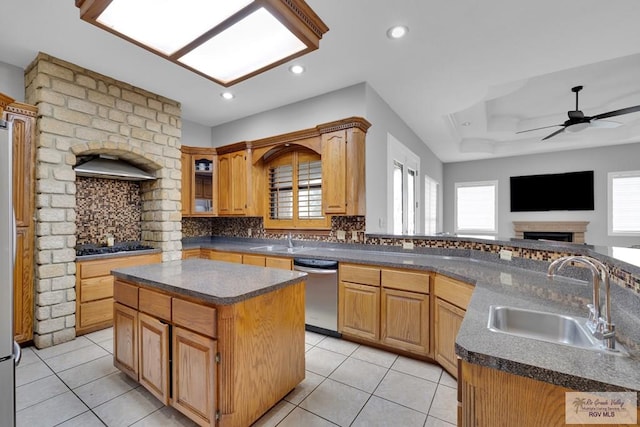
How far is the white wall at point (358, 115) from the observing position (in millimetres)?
3332

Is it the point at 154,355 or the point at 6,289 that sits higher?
the point at 6,289

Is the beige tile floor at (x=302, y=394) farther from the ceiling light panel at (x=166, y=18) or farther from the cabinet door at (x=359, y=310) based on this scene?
the ceiling light panel at (x=166, y=18)

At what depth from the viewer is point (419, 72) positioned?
3080 mm

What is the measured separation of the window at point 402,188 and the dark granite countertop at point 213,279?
2.34 metres

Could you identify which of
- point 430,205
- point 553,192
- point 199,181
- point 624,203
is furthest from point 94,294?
point 624,203

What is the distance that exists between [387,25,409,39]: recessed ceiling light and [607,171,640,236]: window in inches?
267

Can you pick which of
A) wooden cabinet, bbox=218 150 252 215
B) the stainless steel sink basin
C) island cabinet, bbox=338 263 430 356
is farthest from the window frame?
the stainless steel sink basin

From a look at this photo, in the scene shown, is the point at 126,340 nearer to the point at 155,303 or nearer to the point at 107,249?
the point at 155,303

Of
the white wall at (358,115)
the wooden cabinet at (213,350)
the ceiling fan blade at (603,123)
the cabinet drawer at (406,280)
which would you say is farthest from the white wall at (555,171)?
the wooden cabinet at (213,350)

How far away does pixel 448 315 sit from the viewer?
7.12ft

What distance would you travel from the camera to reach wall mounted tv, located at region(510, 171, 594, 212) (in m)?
6.29

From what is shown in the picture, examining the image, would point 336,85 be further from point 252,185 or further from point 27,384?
point 27,384

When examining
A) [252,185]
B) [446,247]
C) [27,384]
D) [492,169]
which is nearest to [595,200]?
[492,169]

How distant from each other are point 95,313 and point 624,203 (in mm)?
9498
